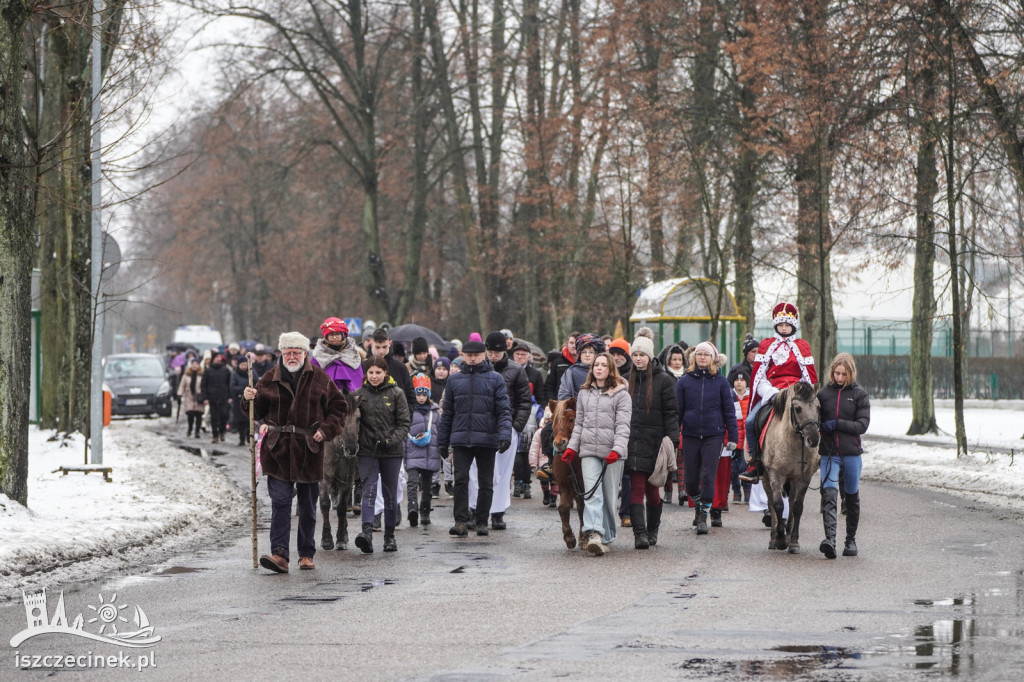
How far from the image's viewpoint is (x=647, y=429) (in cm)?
1325

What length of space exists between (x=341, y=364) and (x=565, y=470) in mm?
2155

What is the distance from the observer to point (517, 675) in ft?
23.8

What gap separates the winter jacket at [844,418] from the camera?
12516 mm

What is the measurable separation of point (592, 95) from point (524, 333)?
11.2 m

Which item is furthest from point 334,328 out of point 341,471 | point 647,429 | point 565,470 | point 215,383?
point 215,383

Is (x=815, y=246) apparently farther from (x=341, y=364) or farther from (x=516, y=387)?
(x=341, y=364)

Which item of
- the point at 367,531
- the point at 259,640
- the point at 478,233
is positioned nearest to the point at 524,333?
the point at 478,233

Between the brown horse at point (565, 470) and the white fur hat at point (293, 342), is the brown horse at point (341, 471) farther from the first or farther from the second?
the brown horse at point (565, 470)

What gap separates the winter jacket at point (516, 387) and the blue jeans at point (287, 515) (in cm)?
373

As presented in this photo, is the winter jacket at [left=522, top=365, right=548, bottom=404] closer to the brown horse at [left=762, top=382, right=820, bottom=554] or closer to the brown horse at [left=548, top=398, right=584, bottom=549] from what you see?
the brown horse at [left=548, top=398, right=584, bottom=549]

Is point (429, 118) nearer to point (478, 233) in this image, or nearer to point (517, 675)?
point (478, 233)

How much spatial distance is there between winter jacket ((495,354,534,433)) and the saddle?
2.60 m


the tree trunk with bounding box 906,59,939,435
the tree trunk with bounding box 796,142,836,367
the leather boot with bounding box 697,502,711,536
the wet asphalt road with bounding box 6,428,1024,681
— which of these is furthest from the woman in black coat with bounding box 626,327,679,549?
the tree trunk with bounding box 796,142,836,367

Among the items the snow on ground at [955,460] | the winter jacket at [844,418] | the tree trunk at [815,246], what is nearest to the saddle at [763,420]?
the winter jacket at [844,418]
